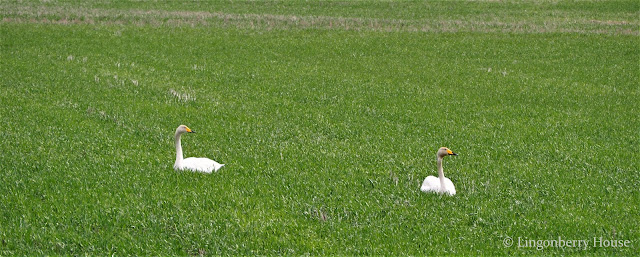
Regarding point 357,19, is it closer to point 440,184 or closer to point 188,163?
→ point 188,163

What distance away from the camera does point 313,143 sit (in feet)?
48.5

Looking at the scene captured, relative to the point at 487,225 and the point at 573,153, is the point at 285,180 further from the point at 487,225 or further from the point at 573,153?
the point at 573,153

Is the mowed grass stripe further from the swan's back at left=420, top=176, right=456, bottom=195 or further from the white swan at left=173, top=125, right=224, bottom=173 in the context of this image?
the swan's back at left=420, top=176, right=456, bottom=195

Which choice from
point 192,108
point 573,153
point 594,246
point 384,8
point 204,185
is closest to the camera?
point 594,246

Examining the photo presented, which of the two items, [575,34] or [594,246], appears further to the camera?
[575,34]

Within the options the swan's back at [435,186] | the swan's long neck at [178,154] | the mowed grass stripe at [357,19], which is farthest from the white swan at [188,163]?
the mowed grass stripe at [357,19]

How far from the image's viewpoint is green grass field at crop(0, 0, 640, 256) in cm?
924

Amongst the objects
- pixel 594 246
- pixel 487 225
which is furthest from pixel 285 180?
pixel 594 246

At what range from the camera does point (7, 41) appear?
32188 millimetres

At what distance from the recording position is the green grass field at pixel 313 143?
30.3 feet

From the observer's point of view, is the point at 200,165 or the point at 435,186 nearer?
the point at 435,186

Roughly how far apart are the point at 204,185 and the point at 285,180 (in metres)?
1.52

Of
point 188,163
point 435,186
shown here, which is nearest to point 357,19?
point 188,163

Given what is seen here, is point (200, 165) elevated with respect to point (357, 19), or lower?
elevated
